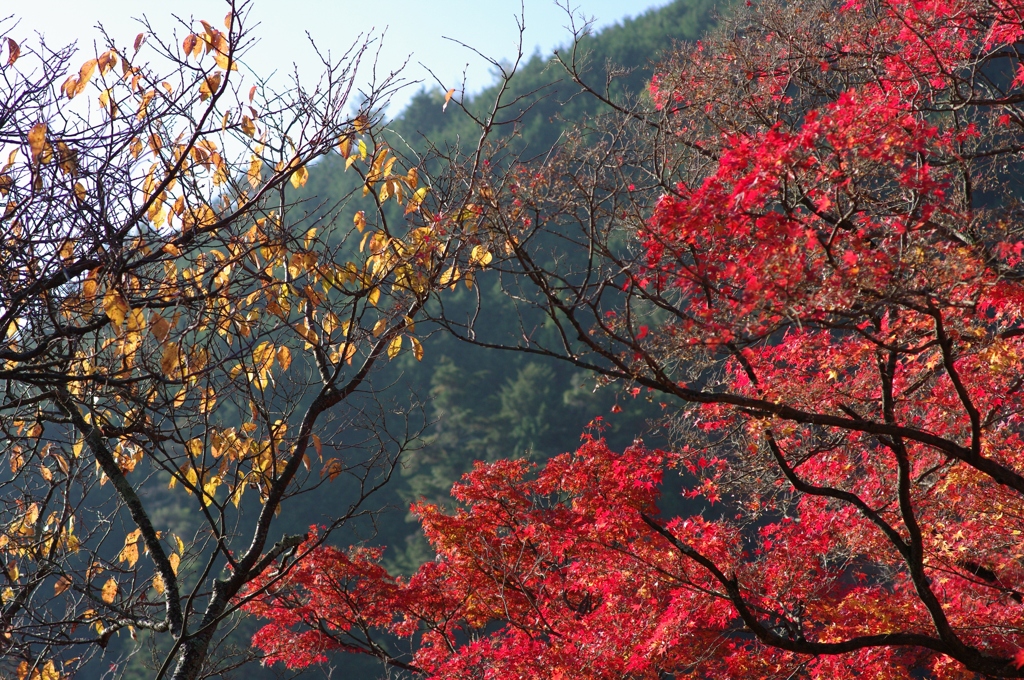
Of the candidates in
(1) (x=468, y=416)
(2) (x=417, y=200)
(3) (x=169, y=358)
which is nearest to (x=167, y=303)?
(3) (x=169, y=358)

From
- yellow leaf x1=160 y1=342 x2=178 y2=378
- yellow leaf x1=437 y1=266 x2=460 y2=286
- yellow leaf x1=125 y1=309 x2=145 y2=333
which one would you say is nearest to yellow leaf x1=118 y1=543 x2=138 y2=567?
yellow leaf x1=160 y1=342 x2=178 y2=378

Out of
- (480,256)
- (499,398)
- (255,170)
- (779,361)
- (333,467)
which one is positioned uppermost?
(499,398)

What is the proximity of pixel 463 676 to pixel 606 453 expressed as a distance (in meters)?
2.32

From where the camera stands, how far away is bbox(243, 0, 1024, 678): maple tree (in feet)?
12.7

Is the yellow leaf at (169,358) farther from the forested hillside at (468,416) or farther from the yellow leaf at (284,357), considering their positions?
the forested hillside at (468,416)

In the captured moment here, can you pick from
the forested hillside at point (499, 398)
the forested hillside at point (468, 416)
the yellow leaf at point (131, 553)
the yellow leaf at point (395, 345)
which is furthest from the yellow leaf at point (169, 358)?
the forested hillside at point (468, 416)

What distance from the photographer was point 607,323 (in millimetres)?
4270

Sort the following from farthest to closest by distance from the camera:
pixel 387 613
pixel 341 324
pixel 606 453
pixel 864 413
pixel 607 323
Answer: pixel 387 613, pixel 606 453, pixel 864 413, pixel 607 323, pixel 341 324

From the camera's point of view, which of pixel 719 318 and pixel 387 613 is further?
pixel 387 613

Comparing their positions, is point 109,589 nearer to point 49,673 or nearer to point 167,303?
point 49,673

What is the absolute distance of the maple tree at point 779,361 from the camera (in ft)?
12.7

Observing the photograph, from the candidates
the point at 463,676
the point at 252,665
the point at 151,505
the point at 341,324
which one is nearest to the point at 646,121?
the point at 341,324

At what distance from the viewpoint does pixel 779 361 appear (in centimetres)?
616

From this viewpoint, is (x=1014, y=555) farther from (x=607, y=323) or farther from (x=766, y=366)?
(x=607, y=323)
